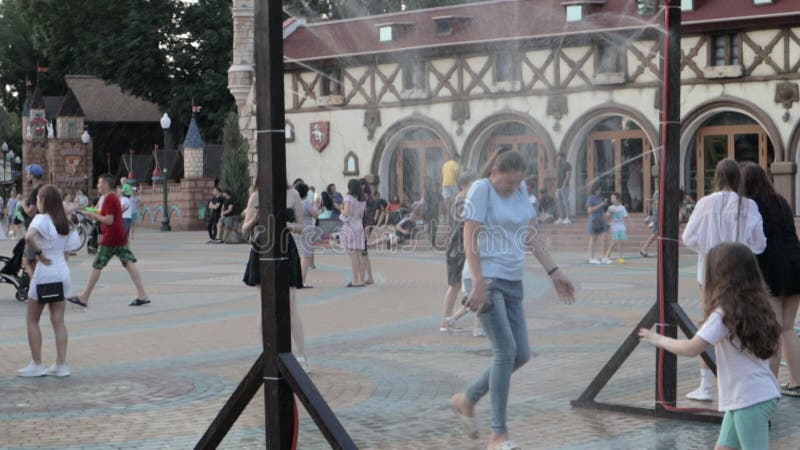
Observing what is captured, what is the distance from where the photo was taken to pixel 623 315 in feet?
48.3

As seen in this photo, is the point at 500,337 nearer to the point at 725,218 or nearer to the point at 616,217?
the point at 725,218

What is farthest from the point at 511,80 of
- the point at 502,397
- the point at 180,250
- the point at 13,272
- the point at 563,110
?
the point at 502,397

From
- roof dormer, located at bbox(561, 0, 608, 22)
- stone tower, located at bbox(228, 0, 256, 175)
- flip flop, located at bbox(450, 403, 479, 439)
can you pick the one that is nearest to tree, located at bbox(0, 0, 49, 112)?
stone tower, located at bbox(228, 0, 256, 175)

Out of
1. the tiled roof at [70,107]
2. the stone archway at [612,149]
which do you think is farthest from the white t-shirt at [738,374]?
the tiled roof at [70,107]

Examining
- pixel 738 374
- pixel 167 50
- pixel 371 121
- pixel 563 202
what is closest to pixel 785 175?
pixel 563 202

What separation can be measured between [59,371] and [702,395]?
17.9 ft

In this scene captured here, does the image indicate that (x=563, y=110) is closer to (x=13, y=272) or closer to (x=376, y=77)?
(x=376, y=77)

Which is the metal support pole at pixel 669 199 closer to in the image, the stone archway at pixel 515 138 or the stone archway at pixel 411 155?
the stone archway at pixel 515 138

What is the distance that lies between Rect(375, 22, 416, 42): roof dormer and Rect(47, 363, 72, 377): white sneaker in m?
28.6

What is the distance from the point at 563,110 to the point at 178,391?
3009cm

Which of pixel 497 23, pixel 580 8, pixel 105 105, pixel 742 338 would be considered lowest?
pixel 742 338

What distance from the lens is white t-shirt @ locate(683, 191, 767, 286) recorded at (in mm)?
8781

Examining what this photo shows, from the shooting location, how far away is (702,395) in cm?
911

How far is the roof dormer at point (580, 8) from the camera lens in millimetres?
37312
